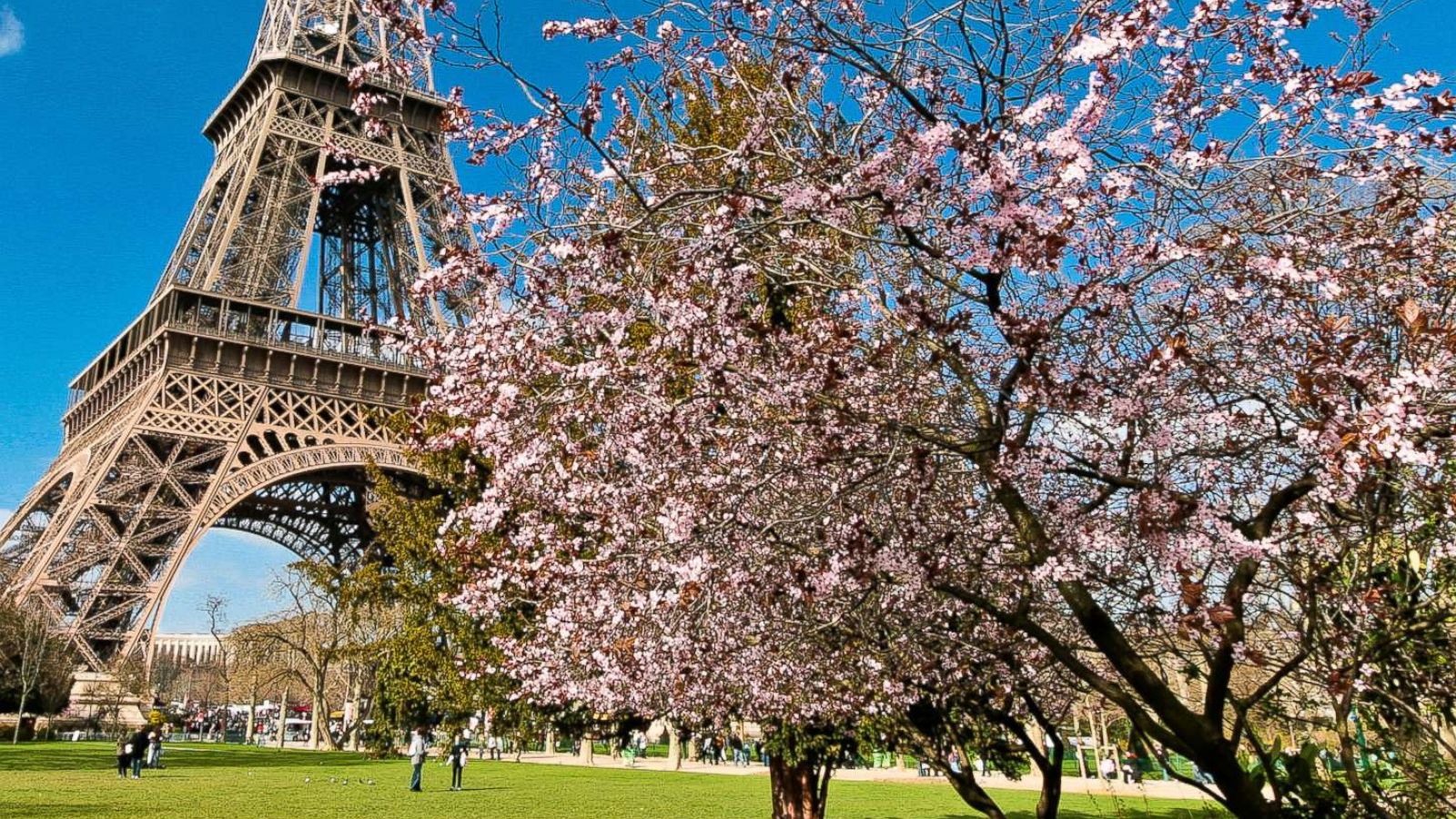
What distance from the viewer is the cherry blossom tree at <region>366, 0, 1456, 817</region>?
4996mm

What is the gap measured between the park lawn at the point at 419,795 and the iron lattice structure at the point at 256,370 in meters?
6.28

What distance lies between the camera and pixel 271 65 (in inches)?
1613

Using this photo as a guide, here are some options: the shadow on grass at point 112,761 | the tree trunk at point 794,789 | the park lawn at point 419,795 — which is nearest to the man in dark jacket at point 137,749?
the park lawn at point 419,795

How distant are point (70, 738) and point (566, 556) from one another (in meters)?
62.0

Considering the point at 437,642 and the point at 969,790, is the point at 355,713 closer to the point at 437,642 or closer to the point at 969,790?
the point at 437,642

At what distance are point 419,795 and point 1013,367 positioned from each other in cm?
2131

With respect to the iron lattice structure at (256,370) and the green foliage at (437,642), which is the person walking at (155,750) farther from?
the green foliage at (437,642)

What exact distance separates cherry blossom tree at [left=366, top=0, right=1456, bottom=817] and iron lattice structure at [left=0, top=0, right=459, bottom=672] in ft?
69.5

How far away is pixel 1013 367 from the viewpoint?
5500mm

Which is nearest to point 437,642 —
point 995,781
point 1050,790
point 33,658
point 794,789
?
point 794,789

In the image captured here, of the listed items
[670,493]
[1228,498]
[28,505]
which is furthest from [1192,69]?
[28,505]

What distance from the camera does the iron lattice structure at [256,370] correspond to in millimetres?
32406

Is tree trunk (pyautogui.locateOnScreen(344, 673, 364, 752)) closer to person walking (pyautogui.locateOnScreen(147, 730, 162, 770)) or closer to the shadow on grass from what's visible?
the shadow on grass

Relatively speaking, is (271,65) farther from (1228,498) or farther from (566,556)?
(1228,498)
